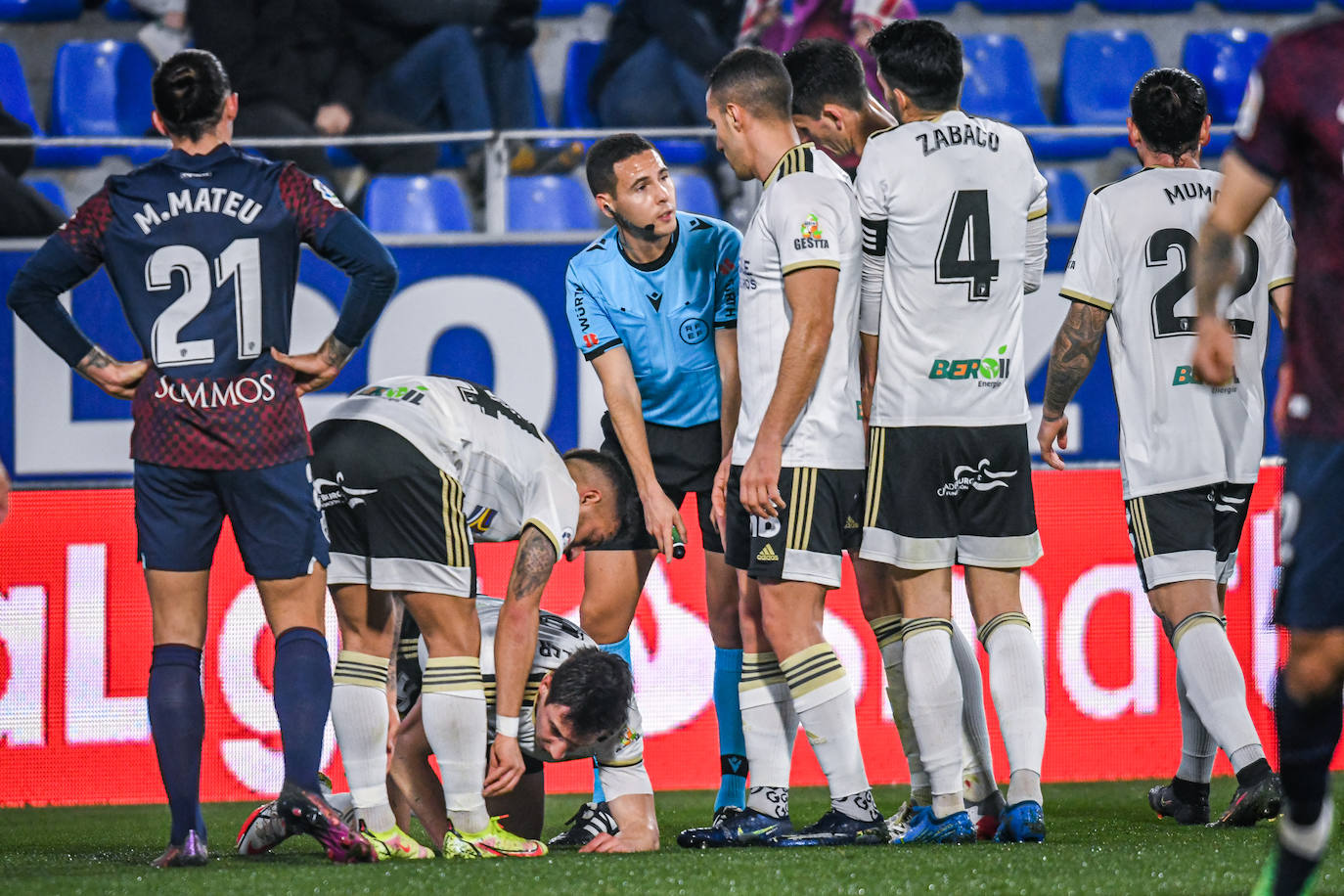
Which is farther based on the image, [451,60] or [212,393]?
[451,60]

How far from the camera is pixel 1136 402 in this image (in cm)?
456

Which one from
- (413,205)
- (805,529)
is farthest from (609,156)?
(413,205)

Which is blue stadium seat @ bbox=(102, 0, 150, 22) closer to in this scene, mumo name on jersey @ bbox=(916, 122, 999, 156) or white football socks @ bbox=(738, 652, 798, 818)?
mumo name on jersey @ bbox=(916, 122, 999, 156)

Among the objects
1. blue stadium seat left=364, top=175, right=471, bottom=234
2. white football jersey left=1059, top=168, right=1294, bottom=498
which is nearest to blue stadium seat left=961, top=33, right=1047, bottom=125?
blue stadium seat left=364, top=175, right=471, bottom=234

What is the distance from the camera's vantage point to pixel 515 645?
13.1 feet

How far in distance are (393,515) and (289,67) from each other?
503 cm

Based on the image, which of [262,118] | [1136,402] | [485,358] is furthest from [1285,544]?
[262,118]

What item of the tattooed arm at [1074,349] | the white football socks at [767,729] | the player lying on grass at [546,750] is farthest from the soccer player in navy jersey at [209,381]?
the tattooed arm at [1074,349]

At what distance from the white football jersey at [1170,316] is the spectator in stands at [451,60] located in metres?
4.66

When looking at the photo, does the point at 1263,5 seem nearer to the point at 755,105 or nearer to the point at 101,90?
the point at 101,90

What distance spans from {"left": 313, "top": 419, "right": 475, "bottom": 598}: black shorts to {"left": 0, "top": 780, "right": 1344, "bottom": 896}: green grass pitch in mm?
699

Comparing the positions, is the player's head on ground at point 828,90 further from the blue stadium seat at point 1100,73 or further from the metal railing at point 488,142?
the blue stadium seat at point 1100,73

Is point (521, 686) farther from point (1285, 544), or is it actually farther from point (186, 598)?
point (1285, 544)

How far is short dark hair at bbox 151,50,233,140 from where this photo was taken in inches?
157
